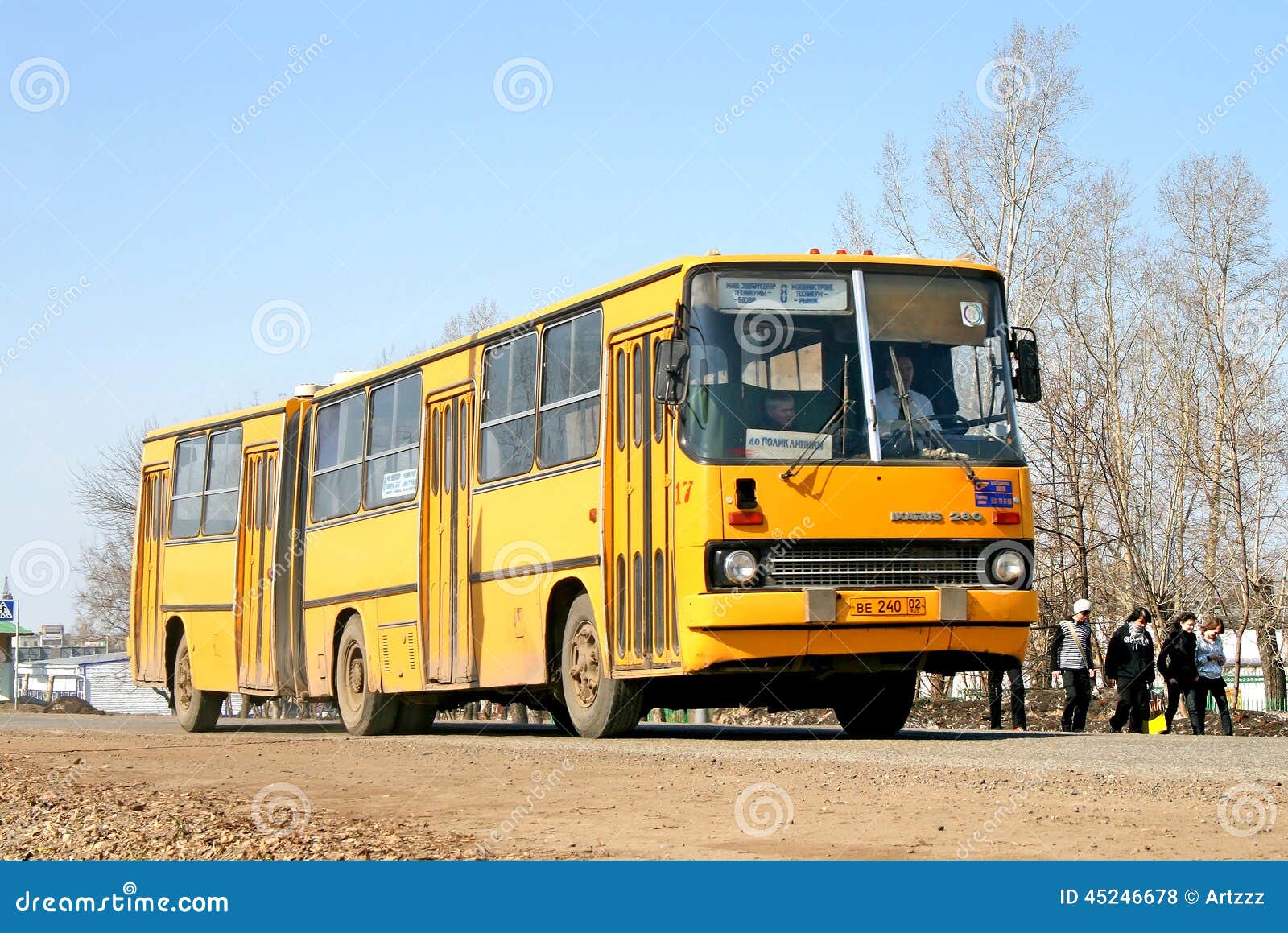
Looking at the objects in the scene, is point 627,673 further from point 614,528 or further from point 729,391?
point 729,391

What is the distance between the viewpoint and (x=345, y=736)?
63.2 feet

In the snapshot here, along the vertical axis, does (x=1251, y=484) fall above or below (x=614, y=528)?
above

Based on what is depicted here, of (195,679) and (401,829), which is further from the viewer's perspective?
(195,679)

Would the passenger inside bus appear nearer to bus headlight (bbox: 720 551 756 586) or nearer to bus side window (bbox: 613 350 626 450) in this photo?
bus headlight (bbox: 720 551 756 586)

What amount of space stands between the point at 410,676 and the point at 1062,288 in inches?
953

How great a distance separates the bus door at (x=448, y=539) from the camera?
1723cm

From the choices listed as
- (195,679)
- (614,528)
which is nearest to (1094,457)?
(195,679)

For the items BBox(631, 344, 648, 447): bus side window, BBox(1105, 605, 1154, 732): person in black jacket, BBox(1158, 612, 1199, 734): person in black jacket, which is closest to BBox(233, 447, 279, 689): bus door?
BBox(631, 344, 648, 447): bus side window

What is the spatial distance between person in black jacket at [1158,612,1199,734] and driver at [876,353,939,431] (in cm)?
827

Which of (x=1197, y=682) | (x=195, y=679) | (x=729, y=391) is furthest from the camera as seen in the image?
(x=195, y=679)

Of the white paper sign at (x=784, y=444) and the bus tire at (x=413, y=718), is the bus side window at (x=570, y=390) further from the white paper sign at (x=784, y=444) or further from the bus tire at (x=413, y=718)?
the bus tire at (x=413, y=718)

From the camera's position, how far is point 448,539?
17562mm

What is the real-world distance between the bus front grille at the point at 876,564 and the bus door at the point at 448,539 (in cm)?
451

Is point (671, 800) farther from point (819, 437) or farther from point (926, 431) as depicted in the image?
point (926, 431)
